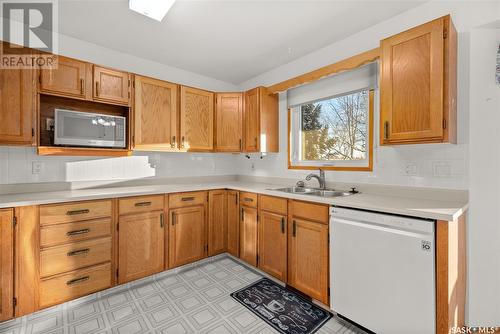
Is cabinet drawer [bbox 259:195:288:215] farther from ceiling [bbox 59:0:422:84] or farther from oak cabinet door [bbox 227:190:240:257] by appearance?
ceiling [bbox 59:0:422:84]

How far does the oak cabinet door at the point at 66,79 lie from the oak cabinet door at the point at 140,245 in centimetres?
126

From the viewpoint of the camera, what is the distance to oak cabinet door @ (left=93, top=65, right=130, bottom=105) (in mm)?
2271

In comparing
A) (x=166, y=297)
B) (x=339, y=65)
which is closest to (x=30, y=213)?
(x=166, y=297)

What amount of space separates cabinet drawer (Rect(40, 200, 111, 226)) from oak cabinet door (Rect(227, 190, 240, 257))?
1.30 m

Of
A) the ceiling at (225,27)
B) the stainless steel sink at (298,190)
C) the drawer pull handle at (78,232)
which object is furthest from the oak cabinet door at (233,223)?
the ceiling at (225,27)

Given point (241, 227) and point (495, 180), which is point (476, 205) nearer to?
point (495, 180)

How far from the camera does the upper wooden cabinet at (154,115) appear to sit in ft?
8.25

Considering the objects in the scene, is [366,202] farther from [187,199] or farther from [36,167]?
[36,167]

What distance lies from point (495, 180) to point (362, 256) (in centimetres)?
103

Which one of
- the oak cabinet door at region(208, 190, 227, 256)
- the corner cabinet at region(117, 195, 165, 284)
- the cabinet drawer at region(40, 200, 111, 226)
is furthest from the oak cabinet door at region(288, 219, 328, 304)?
the cabinet drawer at region(40, 200, 111, 226)

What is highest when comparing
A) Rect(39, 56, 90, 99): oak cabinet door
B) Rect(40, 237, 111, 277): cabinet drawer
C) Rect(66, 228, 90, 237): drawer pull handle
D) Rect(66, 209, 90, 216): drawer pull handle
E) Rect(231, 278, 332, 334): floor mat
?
Rect(39, 56, 90, 99): oak cabinet door

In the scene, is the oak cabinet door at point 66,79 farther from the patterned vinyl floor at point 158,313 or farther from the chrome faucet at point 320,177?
the chrome faucet at point 320,177

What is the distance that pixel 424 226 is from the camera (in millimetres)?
1321

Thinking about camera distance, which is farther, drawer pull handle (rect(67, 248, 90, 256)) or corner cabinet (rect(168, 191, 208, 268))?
corner cabinet (rect(168, 191, 208, 268))
